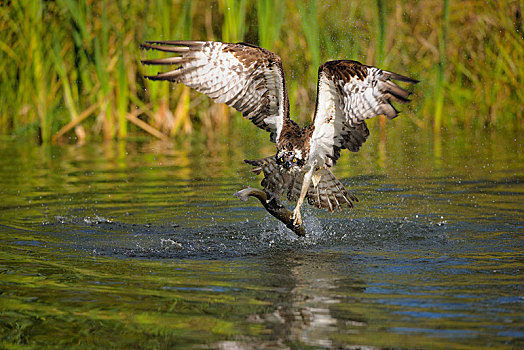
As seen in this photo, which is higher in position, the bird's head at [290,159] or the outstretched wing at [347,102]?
the outstretched wing at [347,102]

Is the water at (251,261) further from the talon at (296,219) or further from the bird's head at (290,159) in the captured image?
the bird's head at (290,159)

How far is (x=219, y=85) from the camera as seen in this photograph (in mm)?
6531

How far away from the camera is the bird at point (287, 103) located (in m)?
5.98

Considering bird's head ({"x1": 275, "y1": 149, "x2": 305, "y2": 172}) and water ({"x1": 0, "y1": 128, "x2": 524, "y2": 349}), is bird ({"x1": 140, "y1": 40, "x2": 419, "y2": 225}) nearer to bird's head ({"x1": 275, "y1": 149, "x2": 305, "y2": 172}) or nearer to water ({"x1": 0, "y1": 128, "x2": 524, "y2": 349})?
bird's head ({"x1": 275, "y1": 149, "x2": 305, "y2": 172})

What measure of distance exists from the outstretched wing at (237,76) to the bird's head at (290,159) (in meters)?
0.36

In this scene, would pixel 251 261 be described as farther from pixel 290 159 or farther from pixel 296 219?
pixel 290 159

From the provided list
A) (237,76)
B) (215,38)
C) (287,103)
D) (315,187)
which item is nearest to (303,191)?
(315,187)

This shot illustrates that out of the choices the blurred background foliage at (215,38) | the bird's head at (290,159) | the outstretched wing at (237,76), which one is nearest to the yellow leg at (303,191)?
the bird's head at (290,159)

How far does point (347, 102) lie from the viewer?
613cm

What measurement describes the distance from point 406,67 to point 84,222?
780cm

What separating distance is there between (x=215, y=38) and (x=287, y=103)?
6.09m

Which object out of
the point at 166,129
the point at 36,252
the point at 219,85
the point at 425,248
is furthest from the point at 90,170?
the point at 425,248

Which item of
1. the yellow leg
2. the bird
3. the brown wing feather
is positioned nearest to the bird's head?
the bird

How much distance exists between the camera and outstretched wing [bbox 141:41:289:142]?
6.30 m
